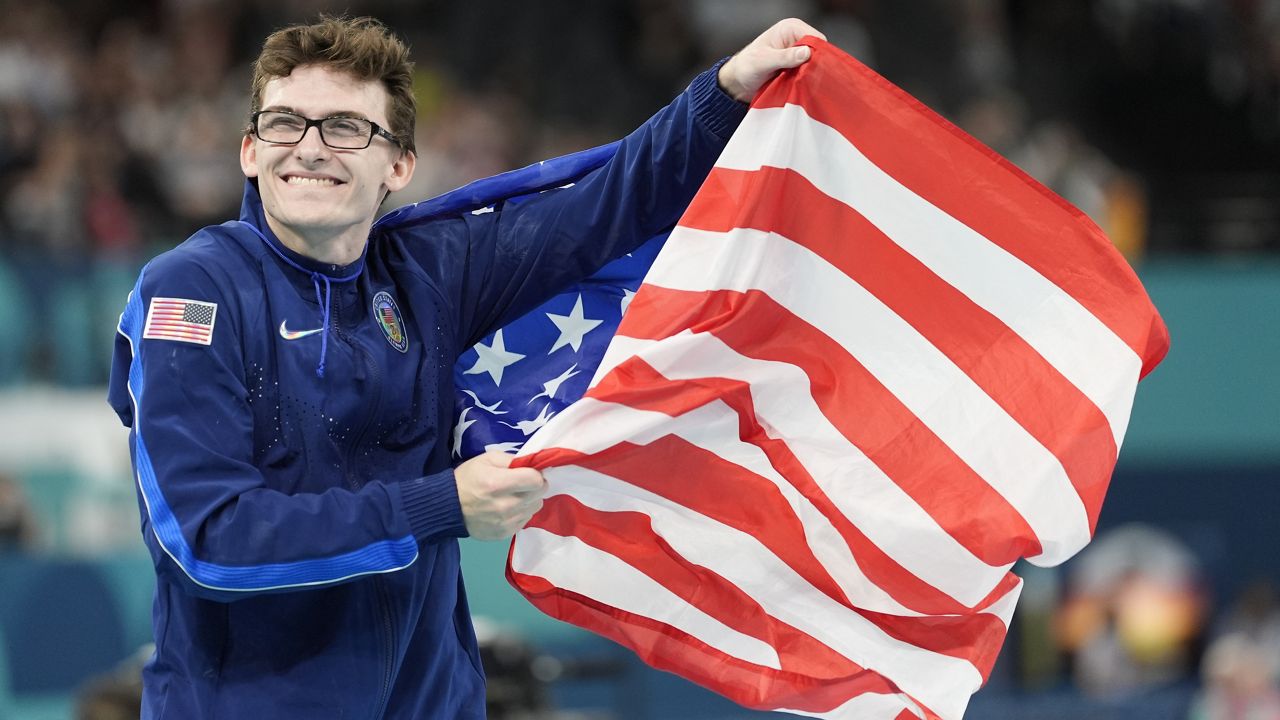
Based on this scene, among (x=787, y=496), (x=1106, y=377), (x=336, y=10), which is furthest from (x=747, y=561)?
(x=336, y=10)

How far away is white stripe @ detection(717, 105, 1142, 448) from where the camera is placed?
11.3 feet

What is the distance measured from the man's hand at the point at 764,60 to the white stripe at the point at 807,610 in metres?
0.91

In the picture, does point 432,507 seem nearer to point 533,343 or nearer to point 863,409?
point 533,343

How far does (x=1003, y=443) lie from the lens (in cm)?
347

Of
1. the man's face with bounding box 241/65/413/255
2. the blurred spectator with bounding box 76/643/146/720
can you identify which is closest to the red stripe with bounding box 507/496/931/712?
the man's face with bounding box 241/65/413/255

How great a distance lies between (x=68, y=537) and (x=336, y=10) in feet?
13.4

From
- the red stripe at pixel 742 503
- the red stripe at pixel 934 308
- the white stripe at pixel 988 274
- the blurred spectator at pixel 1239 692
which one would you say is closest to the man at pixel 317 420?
the red stripe at pixel 934 308

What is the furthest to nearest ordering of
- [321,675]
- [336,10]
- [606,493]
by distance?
[336,10] → [606,493] → [321,675]

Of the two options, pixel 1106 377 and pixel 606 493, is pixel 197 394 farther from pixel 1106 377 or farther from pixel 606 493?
pixel 1106 377

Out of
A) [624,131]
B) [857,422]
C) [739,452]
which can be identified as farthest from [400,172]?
[624,131]

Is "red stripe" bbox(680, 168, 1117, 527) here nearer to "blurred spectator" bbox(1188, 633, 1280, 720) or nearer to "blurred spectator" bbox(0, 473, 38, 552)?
"blurred spectator" bbox(0, 473, 38, 552)

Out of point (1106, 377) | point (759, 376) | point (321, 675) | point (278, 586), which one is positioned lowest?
point (321, 675)

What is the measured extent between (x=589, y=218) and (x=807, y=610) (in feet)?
3.27

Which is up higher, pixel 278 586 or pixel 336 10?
pixel 336 10
